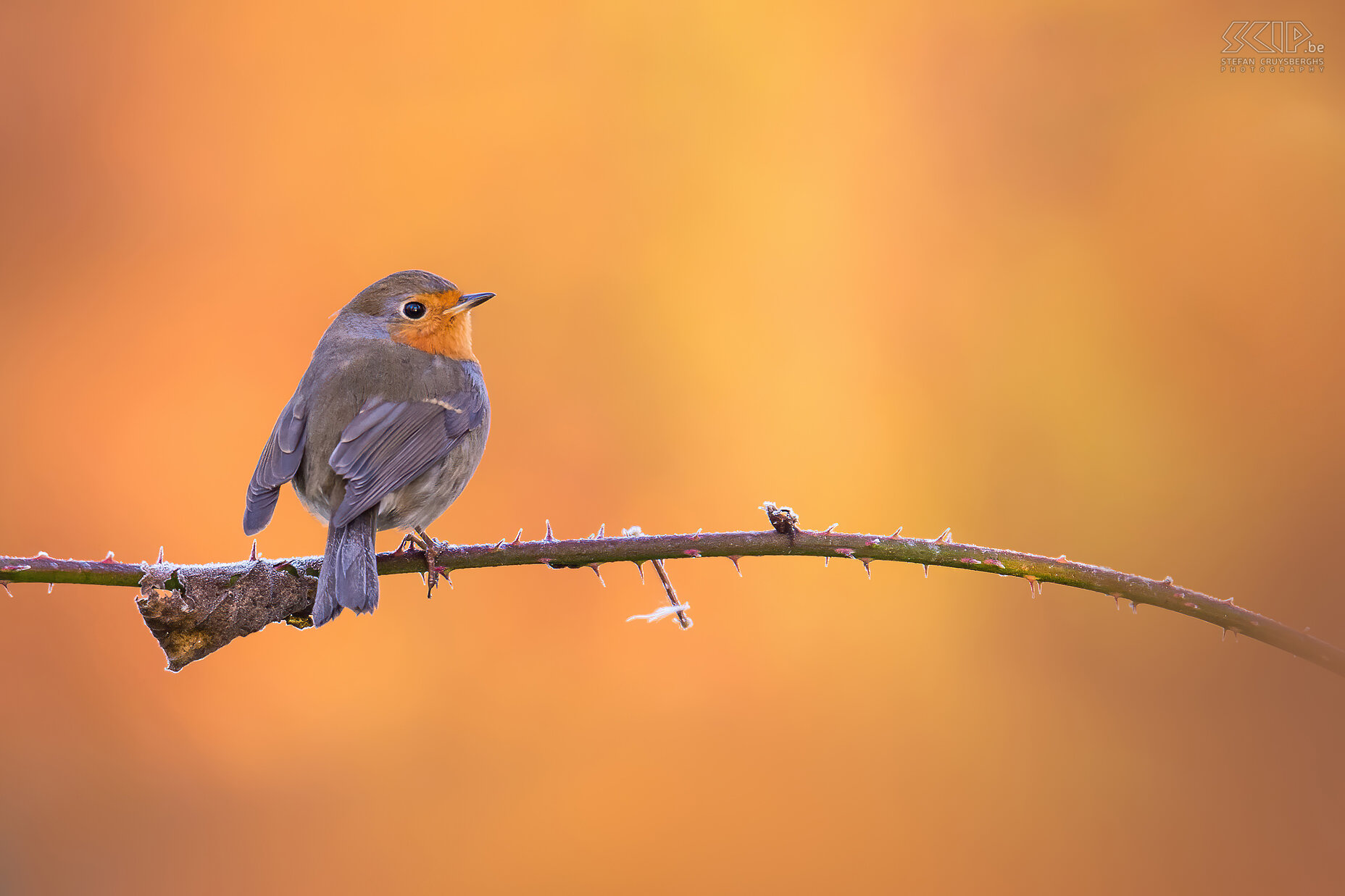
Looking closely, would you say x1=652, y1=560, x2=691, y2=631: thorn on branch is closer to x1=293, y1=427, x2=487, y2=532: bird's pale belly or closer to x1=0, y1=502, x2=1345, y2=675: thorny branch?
x1=0, y1=502, x2=1345, y2=675: thorny branch

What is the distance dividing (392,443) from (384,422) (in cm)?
12

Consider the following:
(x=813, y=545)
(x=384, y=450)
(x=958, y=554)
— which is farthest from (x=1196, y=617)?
(x=384, y=450)

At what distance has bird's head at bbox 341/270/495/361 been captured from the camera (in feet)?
13.1

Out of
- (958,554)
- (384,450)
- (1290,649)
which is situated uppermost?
(384,450)

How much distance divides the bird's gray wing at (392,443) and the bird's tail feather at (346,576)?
139 mm

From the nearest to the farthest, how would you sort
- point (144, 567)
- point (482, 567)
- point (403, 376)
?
1. point (144, 567)
2. point (482, 567)
3. point (403, 376)

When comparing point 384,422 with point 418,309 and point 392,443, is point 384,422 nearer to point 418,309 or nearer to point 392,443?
point 392,443

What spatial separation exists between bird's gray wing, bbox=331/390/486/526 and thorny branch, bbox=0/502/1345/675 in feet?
2.58

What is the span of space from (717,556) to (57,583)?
1.32 metres

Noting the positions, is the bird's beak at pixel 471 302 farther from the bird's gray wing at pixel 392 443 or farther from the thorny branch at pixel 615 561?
the thorny branch at pixel 615 561

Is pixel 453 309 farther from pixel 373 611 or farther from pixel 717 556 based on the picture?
pixel 717 556

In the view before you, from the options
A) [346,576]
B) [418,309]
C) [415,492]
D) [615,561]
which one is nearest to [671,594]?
[615,561]

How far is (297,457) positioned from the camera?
3.46 m

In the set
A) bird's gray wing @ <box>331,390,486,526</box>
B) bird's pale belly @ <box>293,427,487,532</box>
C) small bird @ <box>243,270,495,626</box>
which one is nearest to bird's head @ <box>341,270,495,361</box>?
small bird @ <box>243,270,495,626</box>
